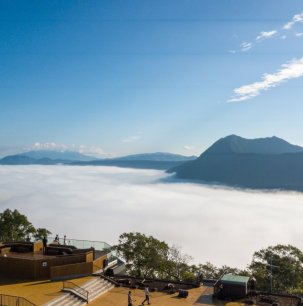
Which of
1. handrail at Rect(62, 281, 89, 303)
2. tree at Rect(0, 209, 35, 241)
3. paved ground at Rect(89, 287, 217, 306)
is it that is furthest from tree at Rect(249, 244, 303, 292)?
tree at Rect(0, 209, 35, 241)

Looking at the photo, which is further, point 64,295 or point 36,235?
point 36,235

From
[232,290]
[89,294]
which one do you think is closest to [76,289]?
[89,294]

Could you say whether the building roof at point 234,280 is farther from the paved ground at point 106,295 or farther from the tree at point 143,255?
the tree at point 143,255

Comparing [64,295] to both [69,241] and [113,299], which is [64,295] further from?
[69,241]

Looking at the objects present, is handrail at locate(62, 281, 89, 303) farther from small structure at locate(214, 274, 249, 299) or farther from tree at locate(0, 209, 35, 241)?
tree at locate(0, 209, 35, 241)

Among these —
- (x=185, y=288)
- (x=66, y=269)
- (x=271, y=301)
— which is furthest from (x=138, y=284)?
(x=271, y=301)

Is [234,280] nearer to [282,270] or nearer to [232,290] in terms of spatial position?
[232,290]
